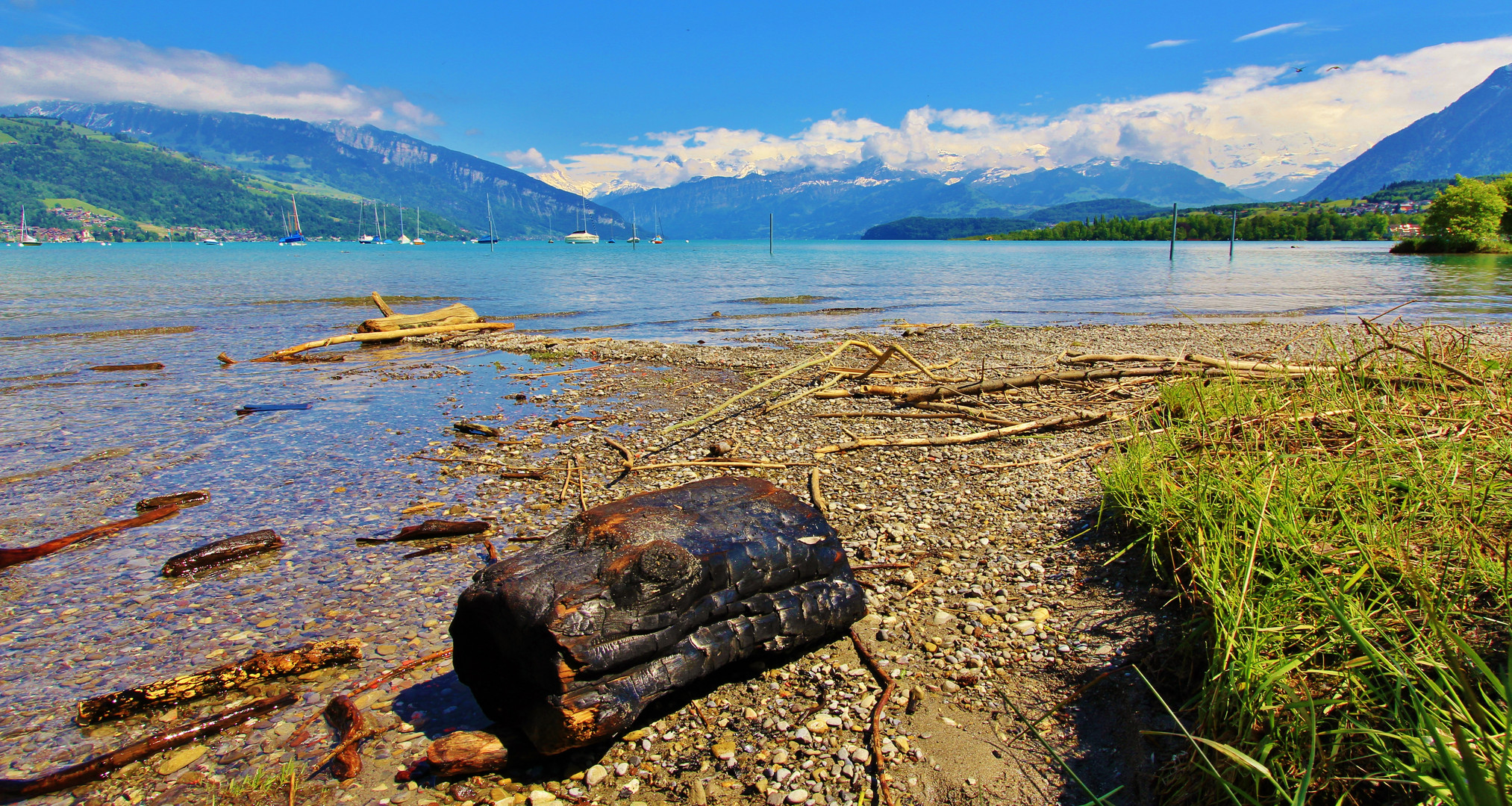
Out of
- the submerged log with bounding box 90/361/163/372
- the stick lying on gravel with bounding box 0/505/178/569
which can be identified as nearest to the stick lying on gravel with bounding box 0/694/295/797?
the stick lying on gravel with bounding box 0/505/178/569

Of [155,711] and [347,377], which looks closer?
[155,711]

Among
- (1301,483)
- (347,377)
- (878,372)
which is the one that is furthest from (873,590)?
(347,377)

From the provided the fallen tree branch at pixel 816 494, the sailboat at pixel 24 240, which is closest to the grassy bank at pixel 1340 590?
the fallen tree branch at pixel 816 494

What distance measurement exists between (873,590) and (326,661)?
4.10 metres

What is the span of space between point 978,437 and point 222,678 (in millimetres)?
8369

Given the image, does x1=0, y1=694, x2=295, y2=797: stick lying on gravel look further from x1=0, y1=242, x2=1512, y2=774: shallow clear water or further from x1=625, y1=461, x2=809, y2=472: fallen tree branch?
x1=625, y1=461, x2=809, y2=472: fallen tree branch

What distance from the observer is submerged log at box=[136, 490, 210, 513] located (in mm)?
8062

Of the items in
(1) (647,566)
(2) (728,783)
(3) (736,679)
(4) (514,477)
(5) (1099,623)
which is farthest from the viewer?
(4) (514,477)

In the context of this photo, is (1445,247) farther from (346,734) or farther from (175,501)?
(175,501)

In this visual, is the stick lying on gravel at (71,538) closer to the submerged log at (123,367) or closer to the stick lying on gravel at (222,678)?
the stick lying on gravel at (222,678)

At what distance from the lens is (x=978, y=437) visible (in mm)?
9633

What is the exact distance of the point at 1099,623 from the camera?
5.08m

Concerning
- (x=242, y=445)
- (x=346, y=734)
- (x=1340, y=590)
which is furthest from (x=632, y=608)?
(x=242, y=445)

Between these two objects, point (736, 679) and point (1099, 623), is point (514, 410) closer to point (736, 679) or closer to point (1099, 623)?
point (736, 679)
